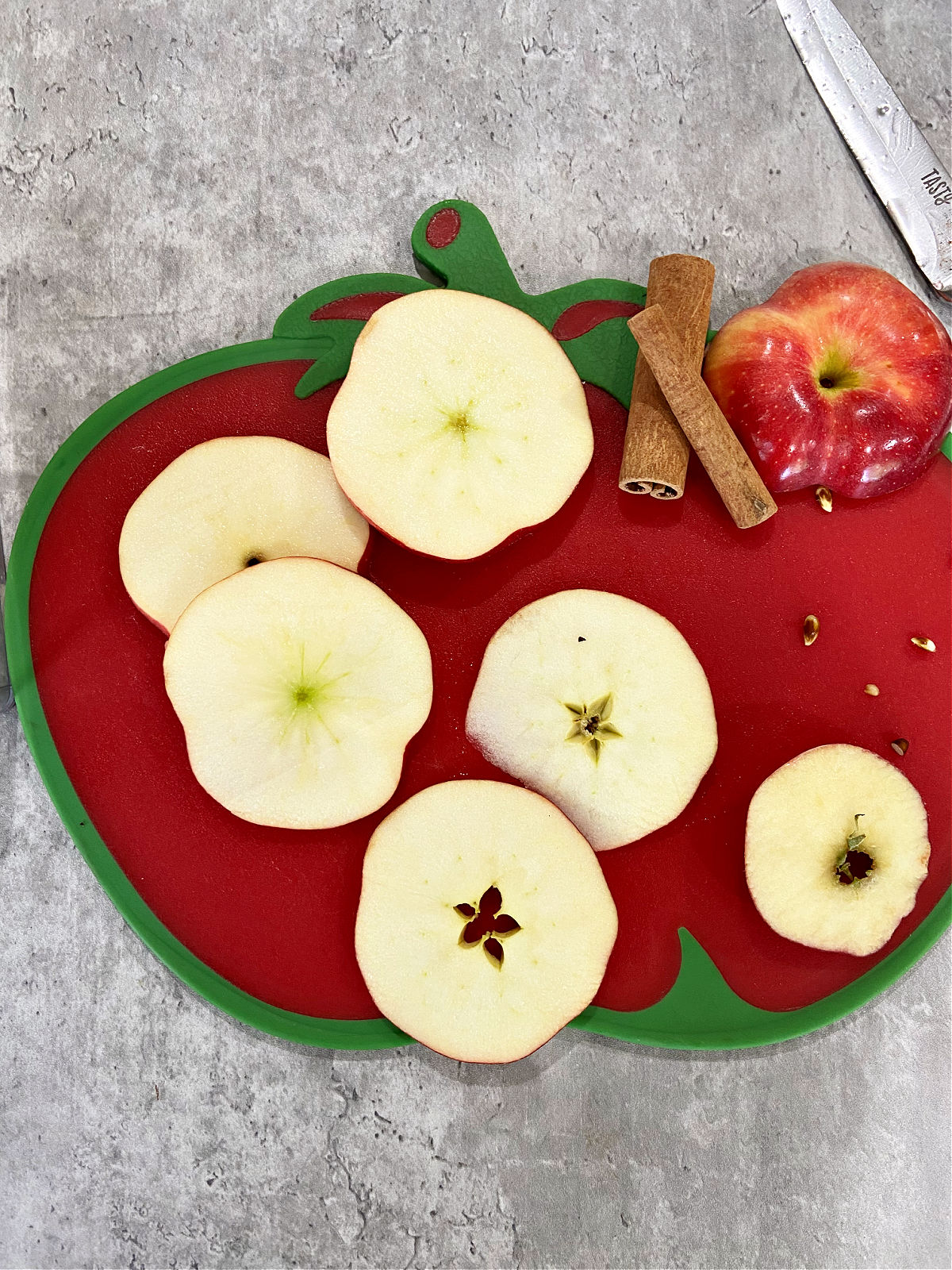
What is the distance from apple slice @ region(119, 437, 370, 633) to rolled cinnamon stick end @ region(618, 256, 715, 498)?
434mm

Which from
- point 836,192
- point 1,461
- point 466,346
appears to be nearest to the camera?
point 466,346

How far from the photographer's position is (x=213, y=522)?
3.68 ft

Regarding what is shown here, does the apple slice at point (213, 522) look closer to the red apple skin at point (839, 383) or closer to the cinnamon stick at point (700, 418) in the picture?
the cinnamon stick at point (700, 418)

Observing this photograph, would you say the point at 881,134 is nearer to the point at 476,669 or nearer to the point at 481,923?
the point at 476,669

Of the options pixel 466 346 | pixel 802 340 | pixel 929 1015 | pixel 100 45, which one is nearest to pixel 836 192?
pixel 802 340

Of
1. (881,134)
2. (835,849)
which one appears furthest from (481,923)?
(881,134)

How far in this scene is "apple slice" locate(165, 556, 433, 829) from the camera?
106cm

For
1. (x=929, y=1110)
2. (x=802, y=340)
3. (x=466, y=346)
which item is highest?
(x=802, y=340)

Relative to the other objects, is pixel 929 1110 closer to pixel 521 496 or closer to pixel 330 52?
pixel 521 496

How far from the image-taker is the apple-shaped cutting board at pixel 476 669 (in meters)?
1.15

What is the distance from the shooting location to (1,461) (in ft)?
4.10

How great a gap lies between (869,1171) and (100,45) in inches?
78.4

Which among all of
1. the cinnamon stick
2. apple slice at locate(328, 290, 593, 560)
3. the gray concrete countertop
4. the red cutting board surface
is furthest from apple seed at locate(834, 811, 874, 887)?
apple slice at locate(328, 290, 593, 560)

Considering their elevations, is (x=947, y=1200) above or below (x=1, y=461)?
below
